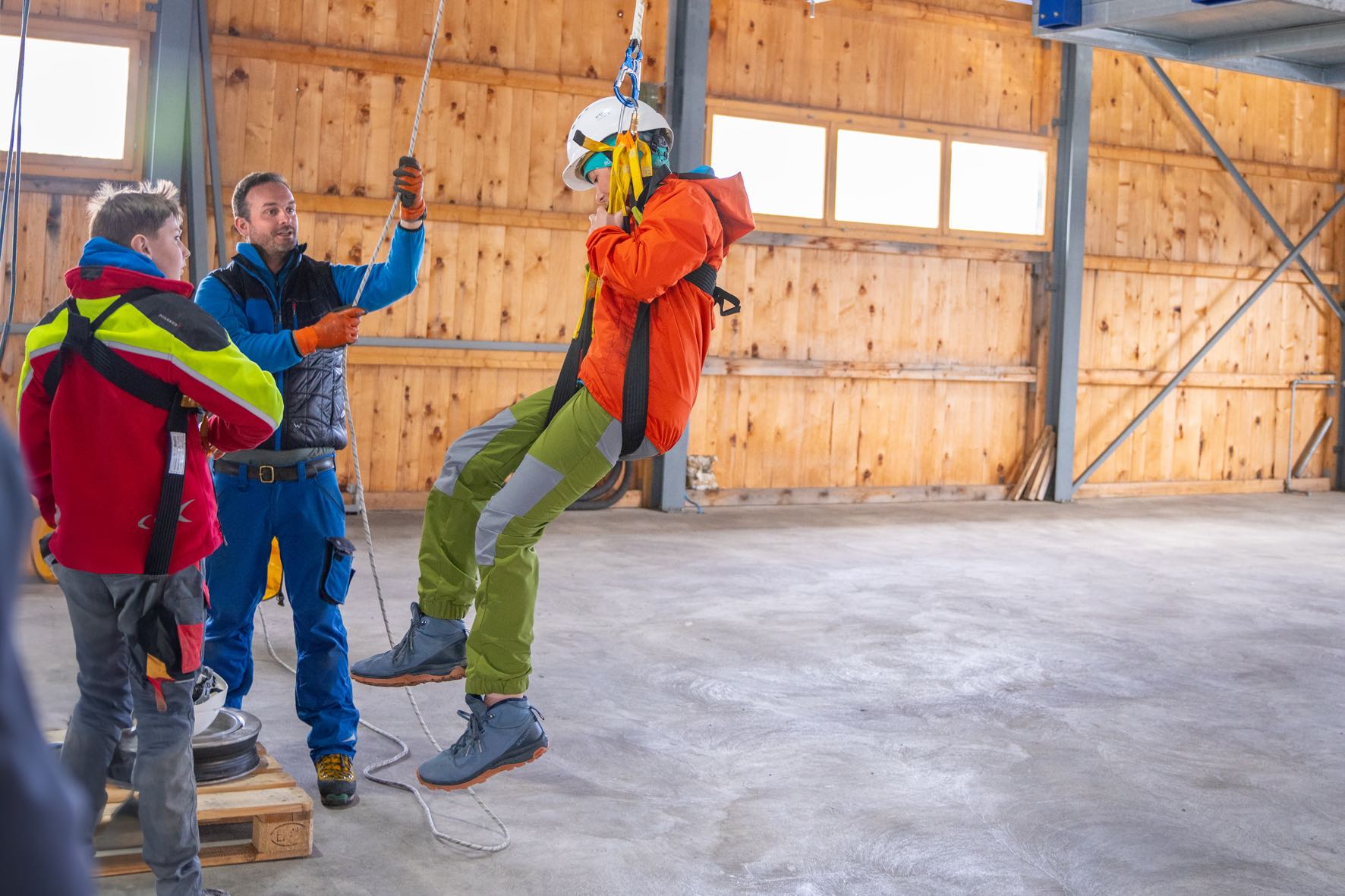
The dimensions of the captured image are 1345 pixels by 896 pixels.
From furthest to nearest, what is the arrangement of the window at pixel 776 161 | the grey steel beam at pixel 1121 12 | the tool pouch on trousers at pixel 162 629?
the window at pixel 776 161 < the grey steel beam at pixel 1121 12 < the tool pouch on trousers at pixel 162 629

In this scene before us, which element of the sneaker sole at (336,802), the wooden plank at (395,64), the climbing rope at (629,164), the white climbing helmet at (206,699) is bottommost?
the sneaker sole at (336,802)

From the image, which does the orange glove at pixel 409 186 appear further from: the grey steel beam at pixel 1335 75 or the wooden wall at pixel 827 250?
the grey steel beam at pixel 1335 75

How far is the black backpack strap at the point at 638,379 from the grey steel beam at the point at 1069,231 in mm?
10652

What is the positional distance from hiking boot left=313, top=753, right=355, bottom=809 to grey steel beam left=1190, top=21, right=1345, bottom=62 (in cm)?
693

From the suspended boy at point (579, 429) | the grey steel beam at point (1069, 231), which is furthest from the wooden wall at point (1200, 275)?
the suspended boy at point (579, 429)

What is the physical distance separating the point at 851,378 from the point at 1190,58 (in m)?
4.85

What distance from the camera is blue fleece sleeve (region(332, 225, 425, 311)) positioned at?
186 inches

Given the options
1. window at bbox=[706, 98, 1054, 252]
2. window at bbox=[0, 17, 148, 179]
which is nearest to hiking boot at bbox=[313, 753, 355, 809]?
window at bbox=[0, 17, 148, 179]

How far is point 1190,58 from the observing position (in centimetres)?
863

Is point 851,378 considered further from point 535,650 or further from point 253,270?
point 253,270

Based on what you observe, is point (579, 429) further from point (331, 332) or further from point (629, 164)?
point (331, 332)

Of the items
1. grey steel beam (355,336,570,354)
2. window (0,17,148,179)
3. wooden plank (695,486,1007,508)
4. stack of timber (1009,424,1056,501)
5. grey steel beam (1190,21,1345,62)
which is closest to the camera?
grey steel beam (1190,21,1345,62)

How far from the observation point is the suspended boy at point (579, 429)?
3.54 meters

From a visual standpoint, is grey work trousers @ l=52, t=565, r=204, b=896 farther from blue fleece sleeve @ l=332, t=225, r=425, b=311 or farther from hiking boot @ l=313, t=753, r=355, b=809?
blue fleece sleeve @ l=332, t=225, r=425, b=311
